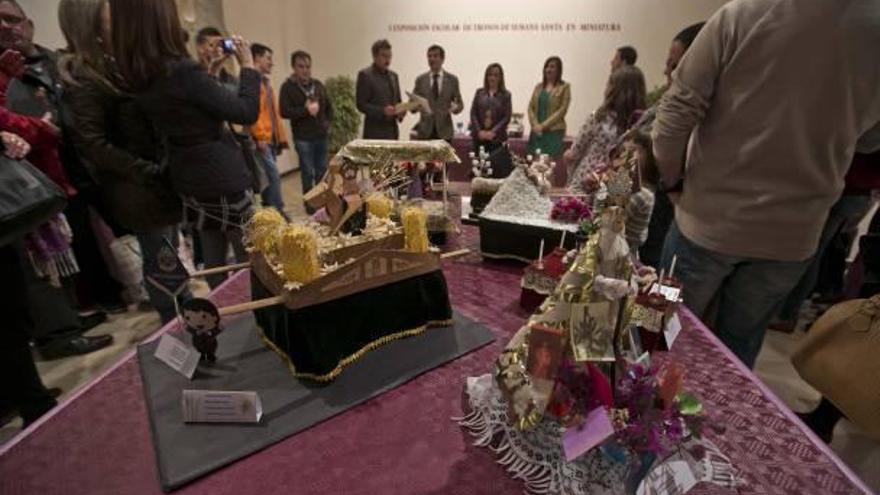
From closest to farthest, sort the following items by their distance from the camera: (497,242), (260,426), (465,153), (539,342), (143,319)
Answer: (539,342) < (260,426) < (497,242) < (143,319) < (465,153)

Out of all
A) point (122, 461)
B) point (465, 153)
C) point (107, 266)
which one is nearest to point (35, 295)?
point (107, 266)

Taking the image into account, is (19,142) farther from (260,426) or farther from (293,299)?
(260,426)

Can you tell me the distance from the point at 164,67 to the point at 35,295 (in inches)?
51.2

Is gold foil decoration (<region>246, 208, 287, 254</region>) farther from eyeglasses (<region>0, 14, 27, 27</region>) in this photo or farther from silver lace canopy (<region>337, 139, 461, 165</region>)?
eyeglasses (<region>0, 14, 27, 27</region>)

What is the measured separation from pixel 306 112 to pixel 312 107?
63mm

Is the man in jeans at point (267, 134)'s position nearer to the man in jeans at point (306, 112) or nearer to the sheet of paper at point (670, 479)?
the man in jeans at point (306, 112)

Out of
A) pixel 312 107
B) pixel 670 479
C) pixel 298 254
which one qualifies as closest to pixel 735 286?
pixel 670 479

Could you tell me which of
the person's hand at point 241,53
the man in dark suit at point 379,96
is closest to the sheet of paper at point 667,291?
the person's hand at point 241,53

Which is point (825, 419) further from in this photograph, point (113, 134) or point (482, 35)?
point (482, 35)

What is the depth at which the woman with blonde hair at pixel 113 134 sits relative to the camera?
1.43 metres

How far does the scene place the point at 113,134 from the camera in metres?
1.62

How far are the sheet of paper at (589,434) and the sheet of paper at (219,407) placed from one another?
1.82ft

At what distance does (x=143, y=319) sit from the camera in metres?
2.49

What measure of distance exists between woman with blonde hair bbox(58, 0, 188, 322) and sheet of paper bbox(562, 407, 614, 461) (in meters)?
1.06
